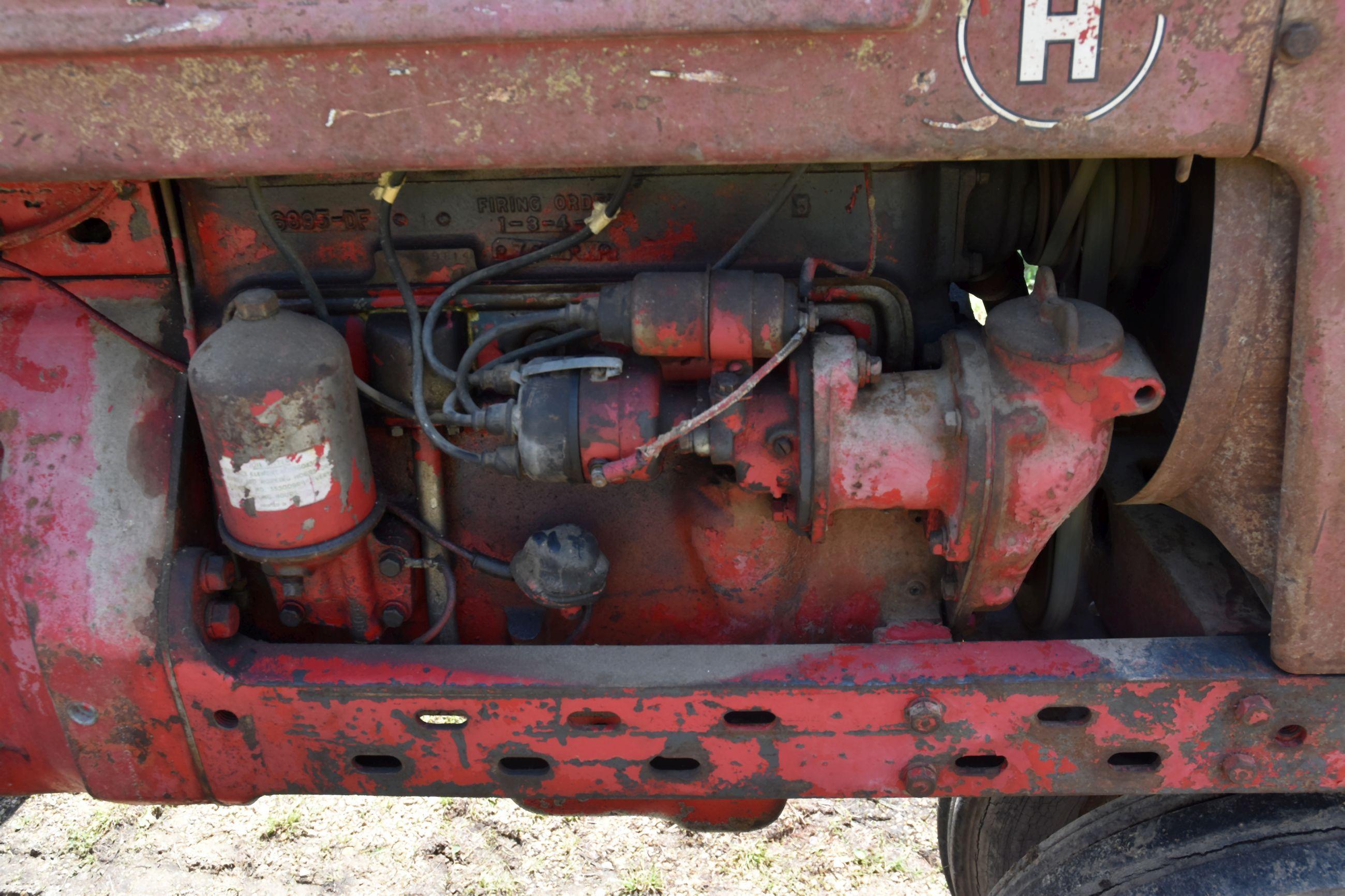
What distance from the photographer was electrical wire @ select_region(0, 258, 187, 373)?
150cm

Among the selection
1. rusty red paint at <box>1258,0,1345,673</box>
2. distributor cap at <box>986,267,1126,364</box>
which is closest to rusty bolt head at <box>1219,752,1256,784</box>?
rusty red paint at <box>1258,0,1345,673</box>

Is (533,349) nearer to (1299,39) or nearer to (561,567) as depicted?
(561,567)

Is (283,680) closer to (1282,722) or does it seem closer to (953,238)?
(953,238)

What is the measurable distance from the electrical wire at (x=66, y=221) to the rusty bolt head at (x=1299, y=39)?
1.57 meters

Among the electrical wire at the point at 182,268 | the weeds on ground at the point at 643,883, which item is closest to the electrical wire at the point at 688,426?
the electrical wire at the point at 182,268

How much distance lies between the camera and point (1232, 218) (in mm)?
1210

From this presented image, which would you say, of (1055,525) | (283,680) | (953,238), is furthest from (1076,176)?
(283,680)

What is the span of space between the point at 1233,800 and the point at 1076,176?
3.33 ft

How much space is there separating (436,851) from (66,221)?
1710 millimetres

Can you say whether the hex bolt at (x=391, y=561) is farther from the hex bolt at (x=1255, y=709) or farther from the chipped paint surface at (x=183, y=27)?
the hex bolt at (x=1255, y=709)

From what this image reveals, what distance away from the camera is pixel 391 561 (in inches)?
66.2

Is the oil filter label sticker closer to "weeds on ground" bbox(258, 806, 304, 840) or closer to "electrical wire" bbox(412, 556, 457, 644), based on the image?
"electrical wire" bbox(412, 556, 457, 644)

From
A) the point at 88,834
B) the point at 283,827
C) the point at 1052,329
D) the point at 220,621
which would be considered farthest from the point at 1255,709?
the point at 88,834

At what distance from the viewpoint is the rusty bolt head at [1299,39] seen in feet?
3.43
